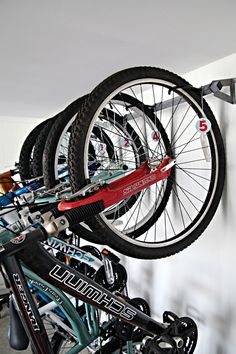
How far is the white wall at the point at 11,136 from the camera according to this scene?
2871 millimetres

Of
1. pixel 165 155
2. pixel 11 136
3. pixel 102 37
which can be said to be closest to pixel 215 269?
pixel 165 155

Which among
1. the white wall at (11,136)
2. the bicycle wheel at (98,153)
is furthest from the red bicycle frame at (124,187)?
the white wall at (11,136)

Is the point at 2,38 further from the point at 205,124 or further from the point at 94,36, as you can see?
the point at 205,124

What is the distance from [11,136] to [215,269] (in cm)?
239

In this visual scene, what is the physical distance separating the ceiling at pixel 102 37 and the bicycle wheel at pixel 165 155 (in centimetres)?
12

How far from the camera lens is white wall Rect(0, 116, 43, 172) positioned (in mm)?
2871

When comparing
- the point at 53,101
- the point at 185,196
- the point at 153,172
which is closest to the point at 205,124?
the point at 153,172

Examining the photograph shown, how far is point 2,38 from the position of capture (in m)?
0.86

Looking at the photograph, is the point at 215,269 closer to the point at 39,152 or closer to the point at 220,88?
the point at 220,88

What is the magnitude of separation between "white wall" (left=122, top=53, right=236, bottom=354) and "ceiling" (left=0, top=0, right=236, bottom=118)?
0.20 meters

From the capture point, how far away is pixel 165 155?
1316 millimetres

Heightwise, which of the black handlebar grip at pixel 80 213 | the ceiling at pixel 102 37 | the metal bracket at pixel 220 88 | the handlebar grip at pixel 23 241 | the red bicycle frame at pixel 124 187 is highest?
the ceiling at pixel 102 37

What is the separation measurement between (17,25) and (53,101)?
991 millimetres

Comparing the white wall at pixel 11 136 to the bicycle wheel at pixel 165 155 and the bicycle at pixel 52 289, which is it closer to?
the bicycle wheel at pixel 165 155
